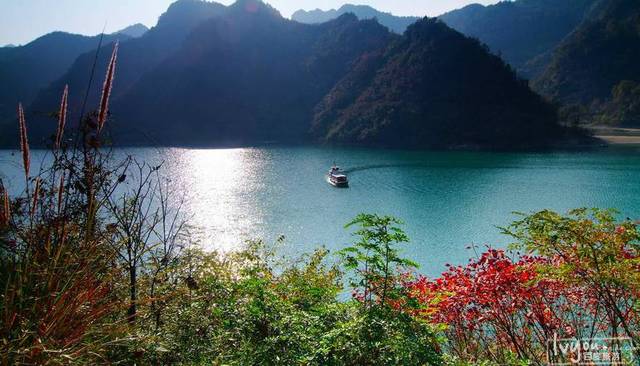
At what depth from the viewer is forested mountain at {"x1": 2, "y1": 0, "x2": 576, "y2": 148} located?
2466 inches

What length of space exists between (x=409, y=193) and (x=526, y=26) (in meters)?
151

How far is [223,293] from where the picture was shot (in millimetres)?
3537

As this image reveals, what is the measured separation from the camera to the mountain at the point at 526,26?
5595 inches

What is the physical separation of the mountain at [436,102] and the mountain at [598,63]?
20.2m

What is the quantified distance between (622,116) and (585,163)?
134ft

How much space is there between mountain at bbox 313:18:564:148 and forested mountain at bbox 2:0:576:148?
198 mm

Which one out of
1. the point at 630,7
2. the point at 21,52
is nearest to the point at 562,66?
the point at 630,7

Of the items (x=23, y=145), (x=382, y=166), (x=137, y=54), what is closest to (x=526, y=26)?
(x=137, y=54)

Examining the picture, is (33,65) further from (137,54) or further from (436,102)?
(436,102)

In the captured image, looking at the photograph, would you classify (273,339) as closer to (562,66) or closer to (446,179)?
(446,179)

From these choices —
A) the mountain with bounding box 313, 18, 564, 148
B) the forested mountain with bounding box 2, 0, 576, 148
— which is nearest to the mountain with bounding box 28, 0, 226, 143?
the forested mountain with bounding box 2, 0, 576, 148

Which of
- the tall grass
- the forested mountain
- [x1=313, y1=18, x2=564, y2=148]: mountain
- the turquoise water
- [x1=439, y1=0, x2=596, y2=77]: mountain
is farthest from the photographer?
[x1=439, y1=0, x2=596, y2=77]: mountain

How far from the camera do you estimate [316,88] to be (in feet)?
307

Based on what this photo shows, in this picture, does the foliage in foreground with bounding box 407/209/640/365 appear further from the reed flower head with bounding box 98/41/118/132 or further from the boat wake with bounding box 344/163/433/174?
the boat wake with bounding box 344/163/433/174
